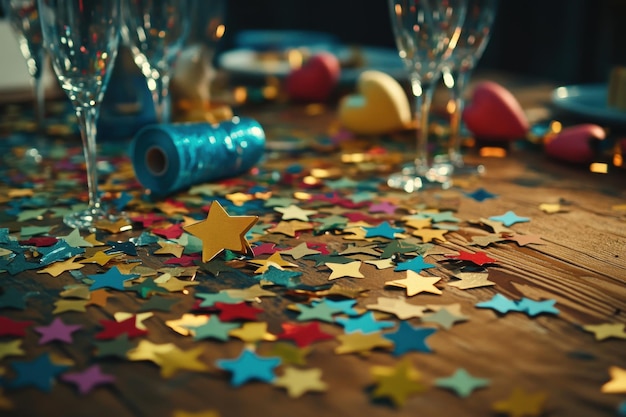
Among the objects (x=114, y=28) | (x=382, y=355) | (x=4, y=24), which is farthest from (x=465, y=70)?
(x=4, y=24)

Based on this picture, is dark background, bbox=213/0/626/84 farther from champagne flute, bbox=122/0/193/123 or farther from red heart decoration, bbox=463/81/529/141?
champagne flute, bbox=122/0/193/123

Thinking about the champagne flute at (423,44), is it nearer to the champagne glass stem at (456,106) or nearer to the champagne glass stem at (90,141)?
the champagne glass stem at (456,106)

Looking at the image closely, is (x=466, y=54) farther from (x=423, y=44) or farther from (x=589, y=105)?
(x=589, y=105)

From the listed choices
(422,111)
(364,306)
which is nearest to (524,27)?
(422,111)

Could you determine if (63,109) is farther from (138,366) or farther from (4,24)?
(138,366)

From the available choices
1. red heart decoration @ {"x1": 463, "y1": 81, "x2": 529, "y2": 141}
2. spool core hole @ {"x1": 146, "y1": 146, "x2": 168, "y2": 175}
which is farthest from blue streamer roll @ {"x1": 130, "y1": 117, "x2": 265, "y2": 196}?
red heart decoration @ {"x1": 463, "y1": 81, "x2": 529, "y2": 141}

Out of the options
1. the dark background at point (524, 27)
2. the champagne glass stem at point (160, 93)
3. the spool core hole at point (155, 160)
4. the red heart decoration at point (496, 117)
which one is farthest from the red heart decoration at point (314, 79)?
the dark background at point (524, 27)
